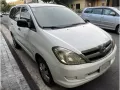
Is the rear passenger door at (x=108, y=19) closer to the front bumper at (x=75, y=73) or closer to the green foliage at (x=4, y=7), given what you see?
the front bumper at (x=75, y=73)

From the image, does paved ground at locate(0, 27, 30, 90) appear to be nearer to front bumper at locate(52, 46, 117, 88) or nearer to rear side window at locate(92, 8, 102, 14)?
front bumper at locate(52, 46, 117, 88)

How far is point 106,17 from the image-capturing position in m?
7.89

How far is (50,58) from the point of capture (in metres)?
2.64

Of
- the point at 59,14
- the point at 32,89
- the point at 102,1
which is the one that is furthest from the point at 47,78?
the point at 102,1

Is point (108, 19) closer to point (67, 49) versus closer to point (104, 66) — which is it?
point (104, 66)

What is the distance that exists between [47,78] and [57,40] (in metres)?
0.87

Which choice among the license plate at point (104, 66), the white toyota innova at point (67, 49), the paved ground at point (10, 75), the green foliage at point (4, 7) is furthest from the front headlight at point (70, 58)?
the green foliage at point (4, 7)

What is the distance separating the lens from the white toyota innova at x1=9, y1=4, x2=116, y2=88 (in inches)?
97.6

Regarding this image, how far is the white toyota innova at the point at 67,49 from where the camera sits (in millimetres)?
2479

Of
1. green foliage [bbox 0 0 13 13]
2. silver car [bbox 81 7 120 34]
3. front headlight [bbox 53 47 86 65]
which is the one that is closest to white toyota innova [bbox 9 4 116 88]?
front headlight [bbox 53 47 86 65]

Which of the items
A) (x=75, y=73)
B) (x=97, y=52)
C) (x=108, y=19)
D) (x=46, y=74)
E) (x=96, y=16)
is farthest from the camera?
(x=96, y=16)

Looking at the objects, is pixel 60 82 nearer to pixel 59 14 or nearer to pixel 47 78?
pixel 47 78

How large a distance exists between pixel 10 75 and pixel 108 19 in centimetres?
585

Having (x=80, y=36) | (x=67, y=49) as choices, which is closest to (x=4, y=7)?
(x=80, y=36)
